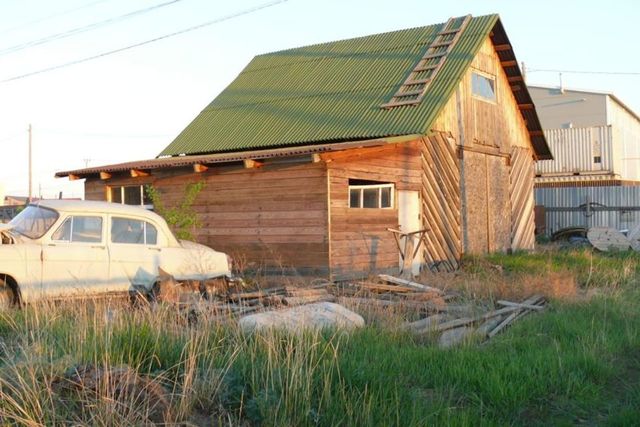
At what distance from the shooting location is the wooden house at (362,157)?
51.3 feet

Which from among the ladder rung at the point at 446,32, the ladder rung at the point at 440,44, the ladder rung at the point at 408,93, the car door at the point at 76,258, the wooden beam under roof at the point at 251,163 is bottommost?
the car door at the point at 76,258

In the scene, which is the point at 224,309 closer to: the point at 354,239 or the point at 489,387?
the point at 489,387

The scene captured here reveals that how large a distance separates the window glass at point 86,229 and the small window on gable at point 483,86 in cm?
1327

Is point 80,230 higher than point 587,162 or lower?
lower

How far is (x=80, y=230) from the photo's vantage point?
11.0 m

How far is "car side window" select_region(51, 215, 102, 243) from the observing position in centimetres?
1073

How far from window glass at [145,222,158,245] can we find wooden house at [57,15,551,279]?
3.92 metres

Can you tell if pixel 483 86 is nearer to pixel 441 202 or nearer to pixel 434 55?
pixel 434 55

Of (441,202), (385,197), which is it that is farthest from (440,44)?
(385,197)

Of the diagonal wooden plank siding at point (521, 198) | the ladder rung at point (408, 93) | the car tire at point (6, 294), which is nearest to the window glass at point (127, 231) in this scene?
the car tire at point (6, 294)

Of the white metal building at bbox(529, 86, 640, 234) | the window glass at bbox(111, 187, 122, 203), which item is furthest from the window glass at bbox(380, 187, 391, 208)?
the white metal building at bbox(529, 86, 640, 234)

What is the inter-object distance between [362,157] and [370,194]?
1.22 m

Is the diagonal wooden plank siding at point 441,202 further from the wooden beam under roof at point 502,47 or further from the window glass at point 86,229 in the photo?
the window glass at point 86,229

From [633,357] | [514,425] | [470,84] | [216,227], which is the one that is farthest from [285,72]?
[514,425]
